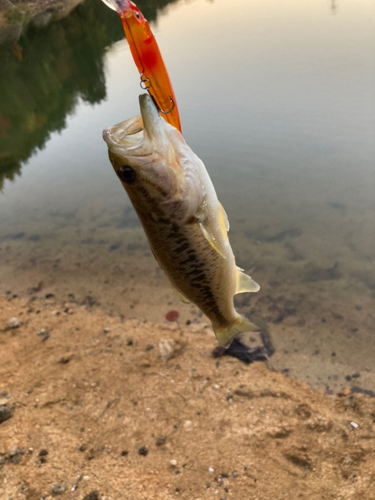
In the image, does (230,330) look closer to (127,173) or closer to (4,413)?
(127,173)

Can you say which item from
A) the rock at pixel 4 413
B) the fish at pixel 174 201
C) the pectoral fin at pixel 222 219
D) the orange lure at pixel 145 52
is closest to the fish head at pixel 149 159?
the fish at pixel 174 201

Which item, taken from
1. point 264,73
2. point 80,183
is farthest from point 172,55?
point 80,183

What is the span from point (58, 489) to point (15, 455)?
1.86 ft

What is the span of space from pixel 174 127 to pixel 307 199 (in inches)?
234

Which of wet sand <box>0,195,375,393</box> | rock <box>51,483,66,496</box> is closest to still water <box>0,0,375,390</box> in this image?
wet sand <box>0,195,375,393</box>

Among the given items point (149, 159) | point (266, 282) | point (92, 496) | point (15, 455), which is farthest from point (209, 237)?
point (266, 282)

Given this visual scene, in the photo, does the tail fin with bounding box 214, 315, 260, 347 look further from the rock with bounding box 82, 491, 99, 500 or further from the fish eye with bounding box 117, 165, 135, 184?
the rock with bounding box 82, 491, 99, 500

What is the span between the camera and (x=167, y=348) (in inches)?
177

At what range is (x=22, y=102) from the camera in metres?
15.8

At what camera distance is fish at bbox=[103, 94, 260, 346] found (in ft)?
5.15

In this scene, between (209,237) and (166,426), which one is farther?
(166,426)

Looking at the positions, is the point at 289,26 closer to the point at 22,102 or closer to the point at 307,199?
the point at 22,102

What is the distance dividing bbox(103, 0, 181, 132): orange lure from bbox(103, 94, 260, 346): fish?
11cm

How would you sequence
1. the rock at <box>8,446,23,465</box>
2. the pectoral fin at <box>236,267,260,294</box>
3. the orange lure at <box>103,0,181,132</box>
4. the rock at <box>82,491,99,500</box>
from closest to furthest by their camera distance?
1. the orange lure at <box>103,0,181,132</box>
2. the pectoral fin at <box>236,267,260,294</box>
3. the rock at <box>82,491,99,500</box>
4. the rock at <box>8,446,23,465</box>
